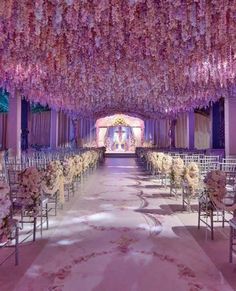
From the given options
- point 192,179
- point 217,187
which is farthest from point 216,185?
point 192,179

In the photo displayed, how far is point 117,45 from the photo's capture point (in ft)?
27.3

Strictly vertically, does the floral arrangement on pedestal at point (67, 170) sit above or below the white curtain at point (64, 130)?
below

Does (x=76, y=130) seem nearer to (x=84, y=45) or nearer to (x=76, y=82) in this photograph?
(x=76, y=82)

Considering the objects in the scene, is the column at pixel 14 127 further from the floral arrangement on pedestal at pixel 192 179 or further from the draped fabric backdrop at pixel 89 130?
the floral arrangement on pedestal at pixel 192 179

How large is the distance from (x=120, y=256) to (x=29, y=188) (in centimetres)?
144

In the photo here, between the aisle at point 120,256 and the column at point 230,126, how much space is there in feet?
23.7

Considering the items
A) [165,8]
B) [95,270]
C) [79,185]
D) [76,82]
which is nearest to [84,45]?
[165,8]

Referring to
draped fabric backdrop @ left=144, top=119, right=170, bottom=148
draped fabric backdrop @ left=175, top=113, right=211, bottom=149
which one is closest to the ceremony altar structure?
draped fabric backdrop @ left=175, top=113, right=211, bottom=149

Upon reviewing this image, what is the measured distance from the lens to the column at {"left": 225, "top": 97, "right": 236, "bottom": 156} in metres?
12.8

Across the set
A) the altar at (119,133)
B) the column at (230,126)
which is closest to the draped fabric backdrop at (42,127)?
the altar at (119,133)

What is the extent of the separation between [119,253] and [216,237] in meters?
1.46

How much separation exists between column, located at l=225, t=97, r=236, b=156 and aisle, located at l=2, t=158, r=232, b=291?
23.7ft

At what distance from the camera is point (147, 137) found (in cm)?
2980

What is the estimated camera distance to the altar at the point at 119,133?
3225cm
